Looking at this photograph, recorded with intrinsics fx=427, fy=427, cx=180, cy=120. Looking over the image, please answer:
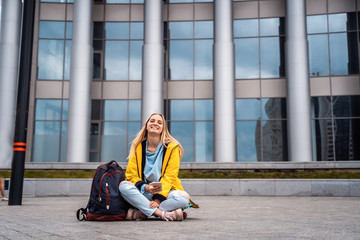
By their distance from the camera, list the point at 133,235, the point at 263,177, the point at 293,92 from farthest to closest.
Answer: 1. the point at 293,92
2. the point at 263,177
3. the point at 133,235

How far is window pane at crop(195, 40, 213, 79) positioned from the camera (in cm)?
2619

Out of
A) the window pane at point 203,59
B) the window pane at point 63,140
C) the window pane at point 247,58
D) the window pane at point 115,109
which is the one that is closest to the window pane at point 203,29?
the window pane at point 203,59

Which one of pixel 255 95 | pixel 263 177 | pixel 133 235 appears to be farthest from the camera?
pixel 255 95

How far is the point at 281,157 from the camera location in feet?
→ 81.3

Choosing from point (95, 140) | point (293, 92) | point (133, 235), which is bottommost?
point (133, 235)

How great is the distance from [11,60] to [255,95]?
14553 mm

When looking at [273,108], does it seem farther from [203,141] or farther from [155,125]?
[155,125]

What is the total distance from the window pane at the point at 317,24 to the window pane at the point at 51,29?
15037 mm

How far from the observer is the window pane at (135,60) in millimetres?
26391

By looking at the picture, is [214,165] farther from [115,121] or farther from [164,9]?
[164,9]

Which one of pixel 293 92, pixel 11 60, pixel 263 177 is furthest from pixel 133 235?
pixel 11 60

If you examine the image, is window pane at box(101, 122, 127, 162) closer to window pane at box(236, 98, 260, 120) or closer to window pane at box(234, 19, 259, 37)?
window pane at box(236, 98, 260, 120)

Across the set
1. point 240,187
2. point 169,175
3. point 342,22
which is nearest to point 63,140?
point 240,187

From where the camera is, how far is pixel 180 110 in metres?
26.0
